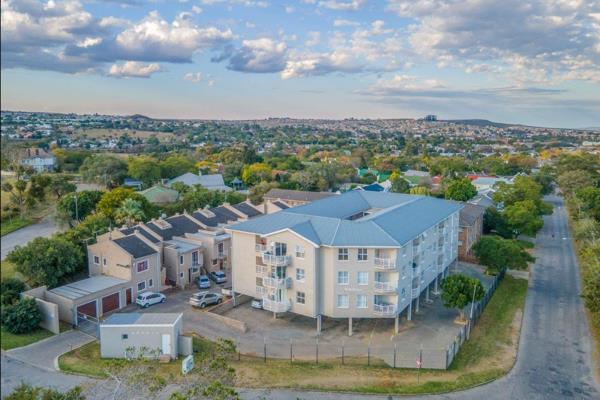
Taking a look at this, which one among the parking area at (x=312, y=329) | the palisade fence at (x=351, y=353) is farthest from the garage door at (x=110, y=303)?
the palisade fence at (x=351, y=353)

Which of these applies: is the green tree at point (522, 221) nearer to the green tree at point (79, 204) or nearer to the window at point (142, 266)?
the window at point (142, 266)

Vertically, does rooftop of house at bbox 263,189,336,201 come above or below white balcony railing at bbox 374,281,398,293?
above

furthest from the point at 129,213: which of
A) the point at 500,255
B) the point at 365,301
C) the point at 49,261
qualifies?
the point at 500,255

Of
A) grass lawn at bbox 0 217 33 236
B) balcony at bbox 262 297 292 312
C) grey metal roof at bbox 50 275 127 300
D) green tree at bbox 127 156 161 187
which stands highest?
grass lawn at bbox 0 217 33 236

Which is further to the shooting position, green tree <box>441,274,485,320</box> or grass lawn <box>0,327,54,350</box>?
green tree <box>441,274,485,320</box>

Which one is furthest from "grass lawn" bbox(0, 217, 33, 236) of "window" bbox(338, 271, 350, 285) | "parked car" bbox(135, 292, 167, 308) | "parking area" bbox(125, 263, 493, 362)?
"parked car" bbox(135, 292, 167, 308)

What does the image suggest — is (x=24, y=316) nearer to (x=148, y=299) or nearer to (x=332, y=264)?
(x=148, y=299)

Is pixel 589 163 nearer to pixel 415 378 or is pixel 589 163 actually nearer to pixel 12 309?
pixel 415 378

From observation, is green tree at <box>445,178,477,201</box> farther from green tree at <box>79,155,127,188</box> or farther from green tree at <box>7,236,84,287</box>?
green tree at <box>79,155,127,188</box>
